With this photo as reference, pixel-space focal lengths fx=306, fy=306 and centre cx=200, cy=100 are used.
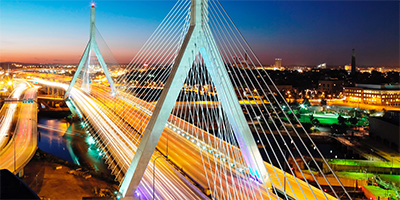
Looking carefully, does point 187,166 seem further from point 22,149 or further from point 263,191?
point 22,149

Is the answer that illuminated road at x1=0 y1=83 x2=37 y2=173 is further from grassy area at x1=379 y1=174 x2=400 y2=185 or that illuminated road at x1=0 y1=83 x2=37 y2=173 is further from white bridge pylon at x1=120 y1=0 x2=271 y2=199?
grassy area at x1=379 y1=174 x2=400 y2=185

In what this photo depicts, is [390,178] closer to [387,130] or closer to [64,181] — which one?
[387,130]

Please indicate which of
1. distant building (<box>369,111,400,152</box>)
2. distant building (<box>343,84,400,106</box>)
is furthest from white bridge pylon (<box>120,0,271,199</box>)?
distant building (<box>343,84,400,106</box>)

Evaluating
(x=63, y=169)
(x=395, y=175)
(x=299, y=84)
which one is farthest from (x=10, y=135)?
(x=299, y=84)

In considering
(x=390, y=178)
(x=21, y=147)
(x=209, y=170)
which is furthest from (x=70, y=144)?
(x=390, y=178)

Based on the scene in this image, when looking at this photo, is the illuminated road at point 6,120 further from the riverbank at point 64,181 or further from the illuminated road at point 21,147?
the riverbank at point 64,181
